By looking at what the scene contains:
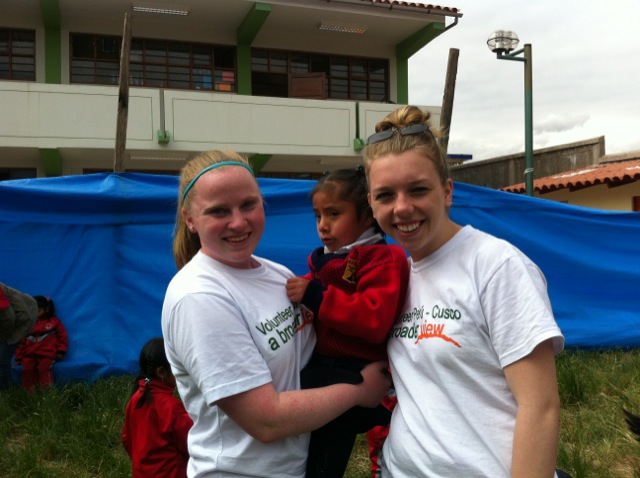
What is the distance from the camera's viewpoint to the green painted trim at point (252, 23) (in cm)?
1373

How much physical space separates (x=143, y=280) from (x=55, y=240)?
84cm

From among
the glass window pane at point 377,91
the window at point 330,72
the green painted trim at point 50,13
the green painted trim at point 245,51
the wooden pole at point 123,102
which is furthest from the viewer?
the glass window pane at point 377,91

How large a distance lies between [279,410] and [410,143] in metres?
0.76

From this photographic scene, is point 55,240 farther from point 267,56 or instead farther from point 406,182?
point 267,56

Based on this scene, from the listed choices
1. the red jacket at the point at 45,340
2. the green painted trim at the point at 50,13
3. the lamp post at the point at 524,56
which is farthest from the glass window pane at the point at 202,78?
the red jacket at the point at 45,340

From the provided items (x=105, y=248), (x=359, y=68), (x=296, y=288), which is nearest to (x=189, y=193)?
(x=296, y=288)

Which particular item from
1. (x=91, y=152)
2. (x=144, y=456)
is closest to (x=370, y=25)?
(x=91, y=152)

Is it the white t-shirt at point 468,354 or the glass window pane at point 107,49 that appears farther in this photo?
the glass window pane at point 107,49

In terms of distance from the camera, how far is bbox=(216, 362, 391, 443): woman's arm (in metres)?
1.52

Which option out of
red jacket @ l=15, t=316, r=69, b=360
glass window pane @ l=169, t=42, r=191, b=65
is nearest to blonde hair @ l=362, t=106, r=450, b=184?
red jacket @ l=15, t=316, r=69, b=360

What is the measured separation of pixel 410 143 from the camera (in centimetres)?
165

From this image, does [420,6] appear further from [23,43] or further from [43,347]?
[43,347]

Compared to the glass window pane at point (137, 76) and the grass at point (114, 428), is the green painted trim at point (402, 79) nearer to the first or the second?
the glass window pane at point (137, 76)

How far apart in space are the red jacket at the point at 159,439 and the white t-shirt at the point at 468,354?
5.70 feet
